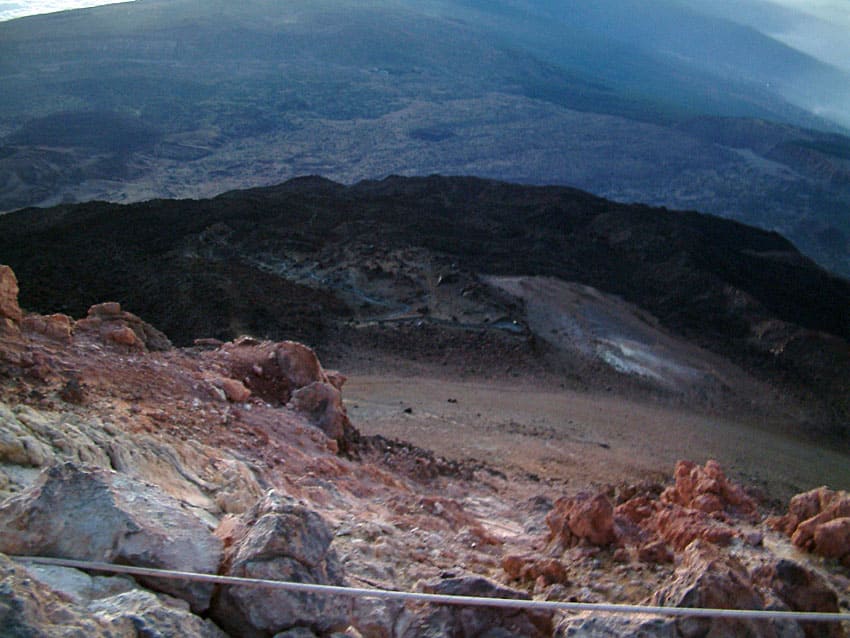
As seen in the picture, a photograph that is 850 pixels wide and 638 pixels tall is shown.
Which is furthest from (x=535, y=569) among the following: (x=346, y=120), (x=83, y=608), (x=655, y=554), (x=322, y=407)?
(x=346, y=120)

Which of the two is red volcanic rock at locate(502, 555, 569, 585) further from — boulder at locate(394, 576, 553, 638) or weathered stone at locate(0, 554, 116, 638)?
weathered stone at locate(0, 554, 116, 638)

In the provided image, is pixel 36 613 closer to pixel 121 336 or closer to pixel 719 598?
pixel 719 598

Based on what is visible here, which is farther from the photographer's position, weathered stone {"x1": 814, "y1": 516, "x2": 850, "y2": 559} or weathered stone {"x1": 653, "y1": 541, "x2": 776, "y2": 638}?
weathered stone {"x1": 814, "y1": 516, "x2": 850, "y2": 559}

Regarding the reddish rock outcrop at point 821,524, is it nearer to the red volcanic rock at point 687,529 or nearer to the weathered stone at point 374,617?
the red volcanic rock at point 687,529

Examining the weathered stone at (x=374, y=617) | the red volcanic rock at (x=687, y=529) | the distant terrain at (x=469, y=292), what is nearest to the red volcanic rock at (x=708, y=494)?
the red volcanic rock at (x=687, y=529)

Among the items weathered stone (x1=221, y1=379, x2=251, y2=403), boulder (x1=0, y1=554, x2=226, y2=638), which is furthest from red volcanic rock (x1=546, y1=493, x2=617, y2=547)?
weathered stone (x1=221, y1=379, x2=251, y2=403)

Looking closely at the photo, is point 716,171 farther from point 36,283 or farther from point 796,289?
point 36,283

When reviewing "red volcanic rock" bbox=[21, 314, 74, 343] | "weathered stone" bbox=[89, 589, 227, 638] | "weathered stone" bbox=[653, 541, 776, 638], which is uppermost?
"weathered stone" bbox=[89, 589, 227, 638]

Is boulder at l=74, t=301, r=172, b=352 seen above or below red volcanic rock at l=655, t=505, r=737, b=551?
above
